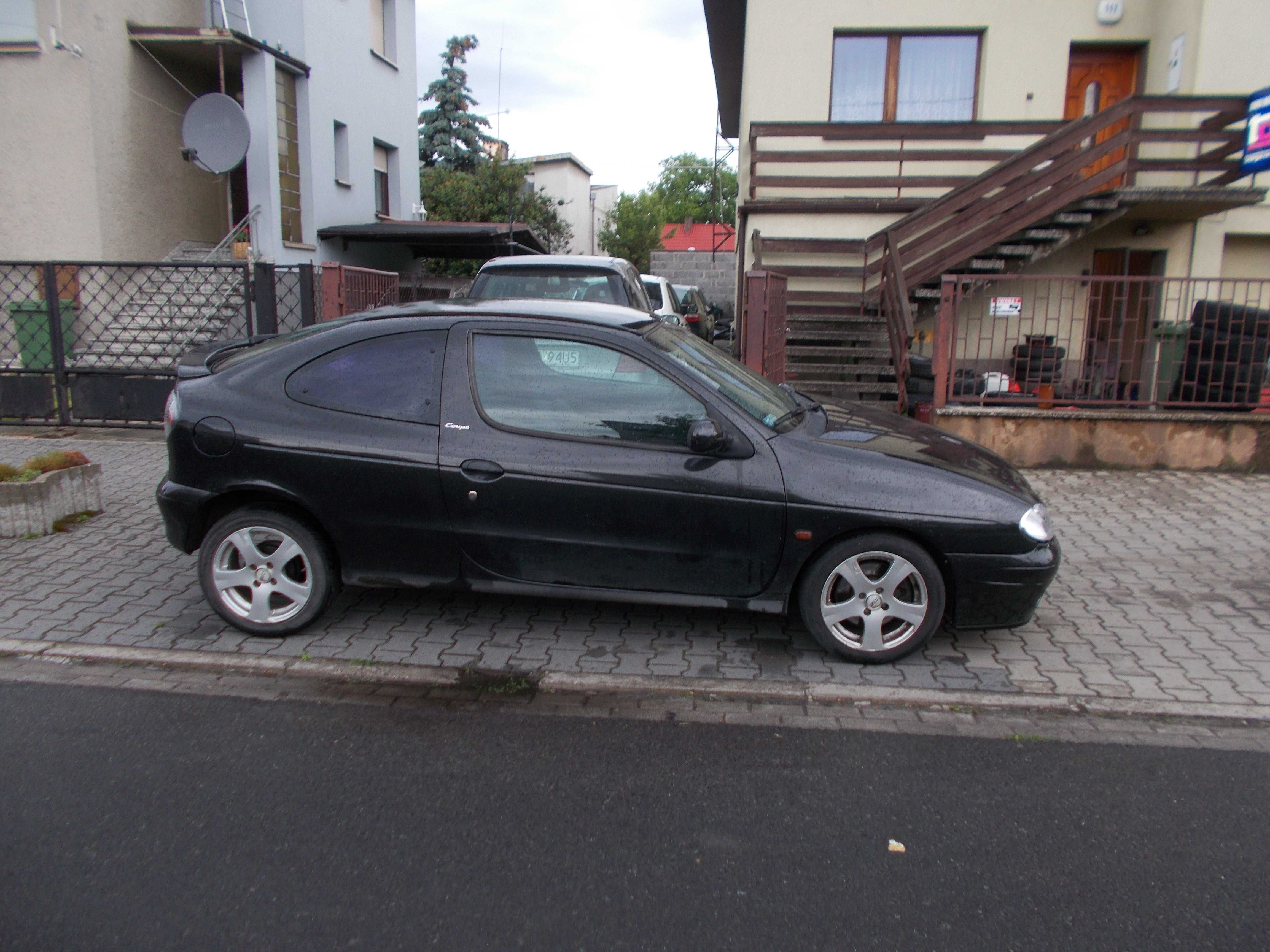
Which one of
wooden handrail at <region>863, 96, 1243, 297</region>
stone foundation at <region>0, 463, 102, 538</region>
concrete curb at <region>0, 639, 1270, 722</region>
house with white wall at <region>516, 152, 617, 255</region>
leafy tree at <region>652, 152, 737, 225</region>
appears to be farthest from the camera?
leafy tree at <region>652, 152, 737, 225</region>

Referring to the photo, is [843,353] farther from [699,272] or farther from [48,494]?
[699,272]

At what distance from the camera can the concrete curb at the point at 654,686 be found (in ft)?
13.6

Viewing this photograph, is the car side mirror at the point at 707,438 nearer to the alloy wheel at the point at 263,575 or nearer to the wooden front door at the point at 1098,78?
the alloy wheel at the point at 263,575

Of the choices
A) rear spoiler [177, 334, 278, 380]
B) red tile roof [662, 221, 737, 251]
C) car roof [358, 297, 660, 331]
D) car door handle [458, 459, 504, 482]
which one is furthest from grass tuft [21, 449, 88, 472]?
red tile roof [662, 221, 737, 251]

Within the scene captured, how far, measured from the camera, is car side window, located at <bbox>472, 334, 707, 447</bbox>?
4.43 meters

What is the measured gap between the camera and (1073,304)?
366 inches

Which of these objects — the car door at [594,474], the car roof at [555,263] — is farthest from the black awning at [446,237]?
the car door at [594,474]

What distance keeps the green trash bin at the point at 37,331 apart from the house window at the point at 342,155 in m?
8.90

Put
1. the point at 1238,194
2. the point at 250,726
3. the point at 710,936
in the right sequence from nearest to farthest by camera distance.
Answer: the point at 710,936
the point at 250,726
the point at 1238,194

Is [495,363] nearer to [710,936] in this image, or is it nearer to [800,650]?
[800,650]

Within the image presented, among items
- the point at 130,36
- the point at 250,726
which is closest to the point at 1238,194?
the point at 250,726

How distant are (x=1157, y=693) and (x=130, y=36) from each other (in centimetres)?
1627

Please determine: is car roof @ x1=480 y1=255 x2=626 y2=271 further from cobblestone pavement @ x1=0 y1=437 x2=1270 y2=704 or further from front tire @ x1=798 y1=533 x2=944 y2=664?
front tire @ x1=798 y1=533 x2=944 y2=664

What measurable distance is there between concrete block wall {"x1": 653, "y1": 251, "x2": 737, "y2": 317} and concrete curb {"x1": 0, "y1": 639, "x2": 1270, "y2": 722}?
23213mm
